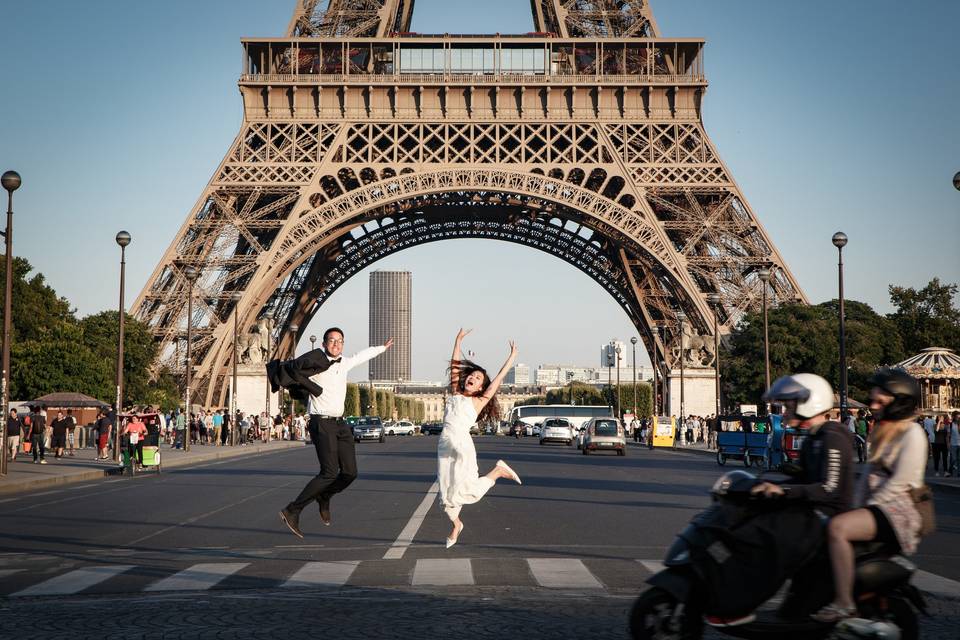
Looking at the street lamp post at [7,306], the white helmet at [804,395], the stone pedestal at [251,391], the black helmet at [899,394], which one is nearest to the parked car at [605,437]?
the stone pedestal at [251,391]

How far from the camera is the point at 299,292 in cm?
6456

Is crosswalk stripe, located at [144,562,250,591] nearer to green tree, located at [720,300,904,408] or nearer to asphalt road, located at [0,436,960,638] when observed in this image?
asphalt road, located at [0,436,960,638]

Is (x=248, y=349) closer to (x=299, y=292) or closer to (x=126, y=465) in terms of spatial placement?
(x=299, y=292)

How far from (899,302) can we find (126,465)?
6112cm

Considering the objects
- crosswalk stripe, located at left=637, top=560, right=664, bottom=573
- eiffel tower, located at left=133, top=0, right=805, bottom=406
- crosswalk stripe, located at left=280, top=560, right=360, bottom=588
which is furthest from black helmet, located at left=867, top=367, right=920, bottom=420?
eiffel tower, located at left=133, top=0, right=805, bottom=406

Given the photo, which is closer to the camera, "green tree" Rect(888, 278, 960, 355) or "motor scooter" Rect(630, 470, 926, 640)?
"motor scooter" Rect(630, 470, 926, 640)

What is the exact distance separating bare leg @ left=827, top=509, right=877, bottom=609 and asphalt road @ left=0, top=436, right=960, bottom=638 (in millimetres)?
1581

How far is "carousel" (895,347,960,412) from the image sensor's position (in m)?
44.8

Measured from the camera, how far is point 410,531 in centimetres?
1387

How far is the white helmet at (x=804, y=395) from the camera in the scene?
6.49 metres

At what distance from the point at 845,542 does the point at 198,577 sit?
5.51 metres

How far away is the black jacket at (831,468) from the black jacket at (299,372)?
5.83 m

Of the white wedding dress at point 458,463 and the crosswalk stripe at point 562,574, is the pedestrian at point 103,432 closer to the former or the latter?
the white wedding dress at point 458,463

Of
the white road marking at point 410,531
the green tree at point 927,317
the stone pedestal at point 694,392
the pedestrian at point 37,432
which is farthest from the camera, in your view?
the green tree at point 927,317
